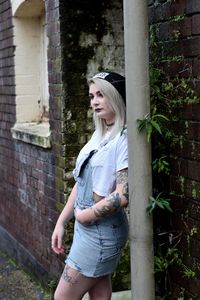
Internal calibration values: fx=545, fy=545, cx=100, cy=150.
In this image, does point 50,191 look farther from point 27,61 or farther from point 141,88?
point 141,88

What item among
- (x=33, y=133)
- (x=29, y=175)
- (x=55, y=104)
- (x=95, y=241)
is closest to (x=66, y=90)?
(x=55, y=104)

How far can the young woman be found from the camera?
2848mm

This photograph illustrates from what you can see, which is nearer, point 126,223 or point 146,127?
point 146,127

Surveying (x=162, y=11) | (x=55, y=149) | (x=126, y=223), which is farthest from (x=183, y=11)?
(x=55, y=149)

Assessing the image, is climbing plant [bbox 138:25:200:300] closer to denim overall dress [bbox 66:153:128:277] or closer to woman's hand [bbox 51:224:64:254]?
denim overall dress [bbox 66:153:128:277]

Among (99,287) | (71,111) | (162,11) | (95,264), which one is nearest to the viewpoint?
(162,11)

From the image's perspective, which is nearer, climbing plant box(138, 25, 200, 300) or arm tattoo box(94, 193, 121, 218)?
climbing plant box(138, 25, 200, 300)

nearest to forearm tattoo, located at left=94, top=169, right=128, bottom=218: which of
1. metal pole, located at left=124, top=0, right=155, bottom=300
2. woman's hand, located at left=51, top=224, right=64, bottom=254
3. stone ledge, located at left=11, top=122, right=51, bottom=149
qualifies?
metal pole, located at left=124, top=0, right=155, bottom=300

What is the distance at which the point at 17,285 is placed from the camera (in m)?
5.55

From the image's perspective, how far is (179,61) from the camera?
8.46ft

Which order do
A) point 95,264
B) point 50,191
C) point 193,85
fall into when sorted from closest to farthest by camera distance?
point 193,85
point 95,264
point 50,191

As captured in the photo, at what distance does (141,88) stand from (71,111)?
191 centimetres

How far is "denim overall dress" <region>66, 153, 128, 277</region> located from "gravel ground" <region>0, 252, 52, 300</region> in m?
2.12

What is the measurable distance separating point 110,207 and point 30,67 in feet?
11.0
